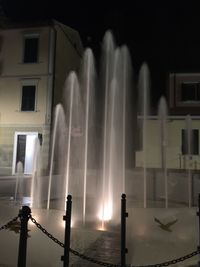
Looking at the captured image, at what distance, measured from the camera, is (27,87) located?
70.4ft

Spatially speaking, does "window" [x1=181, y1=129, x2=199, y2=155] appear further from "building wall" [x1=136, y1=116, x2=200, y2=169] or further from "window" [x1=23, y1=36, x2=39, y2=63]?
"window" [x1=23, y1=36, x2=39, y2=63]

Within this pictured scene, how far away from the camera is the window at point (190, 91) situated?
21.1 metres

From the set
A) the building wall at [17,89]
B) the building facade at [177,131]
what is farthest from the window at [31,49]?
the building facade at [177,131]

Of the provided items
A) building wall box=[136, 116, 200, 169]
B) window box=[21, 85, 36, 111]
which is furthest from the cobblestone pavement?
window box=[21, 85, 36, 111]

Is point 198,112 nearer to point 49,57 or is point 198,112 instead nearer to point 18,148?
point 49,57

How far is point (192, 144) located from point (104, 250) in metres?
15.2

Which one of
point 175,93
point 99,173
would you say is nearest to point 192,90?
point 175,93

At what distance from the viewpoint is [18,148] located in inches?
819

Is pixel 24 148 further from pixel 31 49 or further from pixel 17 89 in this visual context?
pixel 31 49

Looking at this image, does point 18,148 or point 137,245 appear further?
point 18,148

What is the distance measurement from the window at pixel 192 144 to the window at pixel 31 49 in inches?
400

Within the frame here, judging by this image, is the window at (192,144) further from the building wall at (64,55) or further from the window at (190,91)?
the building wall at (64,55)

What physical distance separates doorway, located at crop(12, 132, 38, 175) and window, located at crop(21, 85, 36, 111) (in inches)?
64.6

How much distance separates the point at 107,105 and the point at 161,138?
9661 mm
